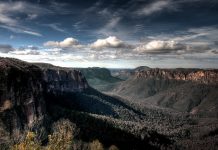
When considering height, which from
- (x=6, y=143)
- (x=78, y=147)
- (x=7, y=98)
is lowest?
(x=78, y=147)

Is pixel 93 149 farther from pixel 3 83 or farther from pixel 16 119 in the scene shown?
pixel 3 83

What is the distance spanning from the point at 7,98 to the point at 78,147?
5547cm

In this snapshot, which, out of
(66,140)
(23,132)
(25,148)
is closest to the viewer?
(25,148)

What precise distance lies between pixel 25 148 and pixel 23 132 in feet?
476

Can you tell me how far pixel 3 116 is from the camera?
18862 centimetres

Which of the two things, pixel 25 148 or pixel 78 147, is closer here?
pixel 25 148

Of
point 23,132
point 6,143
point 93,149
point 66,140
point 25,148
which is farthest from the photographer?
point 23,132

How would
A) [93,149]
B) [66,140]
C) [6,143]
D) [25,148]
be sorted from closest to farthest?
[25,148]
[66,140]
[6,143]
[93,149]

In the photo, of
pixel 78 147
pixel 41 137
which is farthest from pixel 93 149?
pixel 41 137

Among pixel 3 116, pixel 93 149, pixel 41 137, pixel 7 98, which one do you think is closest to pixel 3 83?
pixel 7 98

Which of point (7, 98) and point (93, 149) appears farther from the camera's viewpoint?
point (7, 98)

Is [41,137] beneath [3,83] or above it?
beneath

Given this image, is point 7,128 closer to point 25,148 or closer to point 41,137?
point 41,137

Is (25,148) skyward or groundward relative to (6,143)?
skyward
